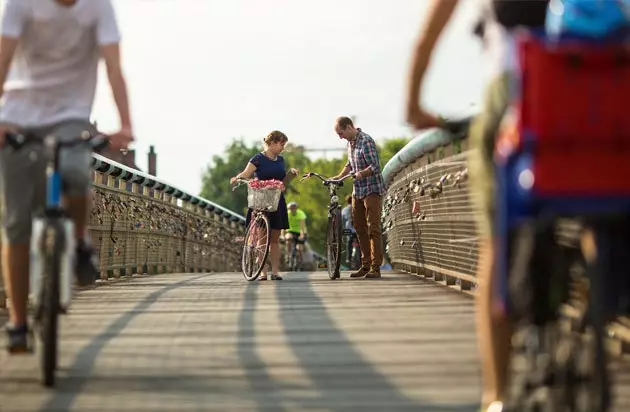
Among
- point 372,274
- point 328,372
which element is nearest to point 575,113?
point 328,372

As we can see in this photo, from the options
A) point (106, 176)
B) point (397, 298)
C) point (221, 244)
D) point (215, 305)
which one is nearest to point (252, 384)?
point (215, 305)

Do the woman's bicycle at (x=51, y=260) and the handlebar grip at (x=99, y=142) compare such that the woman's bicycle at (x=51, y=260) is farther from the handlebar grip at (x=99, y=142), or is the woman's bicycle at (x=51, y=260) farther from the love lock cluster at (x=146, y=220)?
the love lock cluster at (x=146, y=220)

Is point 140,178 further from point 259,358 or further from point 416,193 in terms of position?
point 259,358

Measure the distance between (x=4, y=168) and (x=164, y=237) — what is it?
16.3 meters

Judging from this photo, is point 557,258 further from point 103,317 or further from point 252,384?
point 103,317

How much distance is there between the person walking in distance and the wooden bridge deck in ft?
12.7

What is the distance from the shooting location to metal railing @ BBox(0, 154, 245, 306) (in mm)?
15680

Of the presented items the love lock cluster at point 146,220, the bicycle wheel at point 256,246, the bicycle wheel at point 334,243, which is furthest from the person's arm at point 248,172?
the love lock cluster at point 146,220

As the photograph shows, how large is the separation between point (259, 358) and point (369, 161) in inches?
318

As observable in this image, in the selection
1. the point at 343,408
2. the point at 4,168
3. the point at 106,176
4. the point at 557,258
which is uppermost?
the point at 106,176

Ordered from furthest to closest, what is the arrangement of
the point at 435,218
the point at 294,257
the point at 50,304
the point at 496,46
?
the point at 294,257
the point at 435,218
the point at 50,304
the point at 496,46

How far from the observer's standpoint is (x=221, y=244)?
32.6 metres

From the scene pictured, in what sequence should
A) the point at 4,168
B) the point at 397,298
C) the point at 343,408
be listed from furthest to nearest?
1. the point at 397,298
2. the point at 4,168
3. the point at 343,408

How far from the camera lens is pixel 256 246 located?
50.7ft
